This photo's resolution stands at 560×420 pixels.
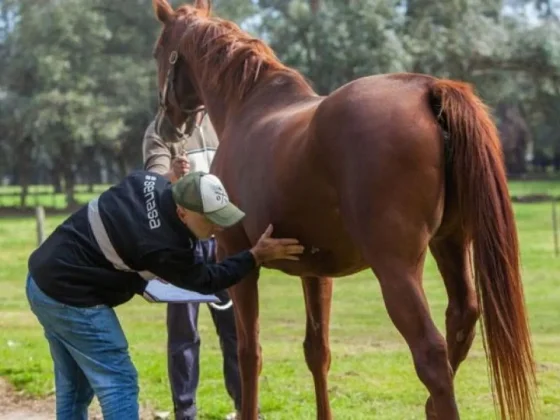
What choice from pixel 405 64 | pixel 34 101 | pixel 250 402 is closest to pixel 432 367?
pixel 250 402

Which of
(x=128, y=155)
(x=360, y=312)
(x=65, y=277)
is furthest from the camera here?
(x=128, y=155)

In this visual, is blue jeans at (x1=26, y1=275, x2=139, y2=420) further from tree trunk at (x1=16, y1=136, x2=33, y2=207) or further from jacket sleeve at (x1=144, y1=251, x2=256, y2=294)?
tree trunk at (x1=16, y1=136, x2=33, y2=207)

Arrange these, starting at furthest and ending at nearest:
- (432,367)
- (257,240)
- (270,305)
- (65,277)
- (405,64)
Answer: (405,64) → (270,305) → (257,240) → (65,277) → (432,367)

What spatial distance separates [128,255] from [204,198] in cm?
39

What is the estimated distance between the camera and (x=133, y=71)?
3303 cm

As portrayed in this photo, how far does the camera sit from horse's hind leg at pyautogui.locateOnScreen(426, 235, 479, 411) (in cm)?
412

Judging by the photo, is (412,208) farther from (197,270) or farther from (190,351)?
(190,351)

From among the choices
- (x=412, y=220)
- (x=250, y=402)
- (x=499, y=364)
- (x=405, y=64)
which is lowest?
(x=250, y=402)

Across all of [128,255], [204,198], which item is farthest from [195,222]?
[128,255]

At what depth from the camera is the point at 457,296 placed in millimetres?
4199

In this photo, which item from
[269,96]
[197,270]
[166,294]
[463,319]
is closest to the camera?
[197,270]

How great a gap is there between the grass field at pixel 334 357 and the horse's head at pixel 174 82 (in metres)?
1.79

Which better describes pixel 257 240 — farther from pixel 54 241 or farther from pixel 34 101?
pixel 34 101

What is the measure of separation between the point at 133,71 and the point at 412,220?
100 ft
